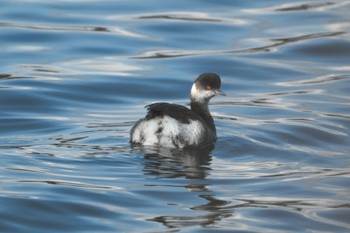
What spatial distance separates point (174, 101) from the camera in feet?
48.2

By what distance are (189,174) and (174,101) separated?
4.17 metres

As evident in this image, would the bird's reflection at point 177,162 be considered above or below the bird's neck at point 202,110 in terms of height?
below

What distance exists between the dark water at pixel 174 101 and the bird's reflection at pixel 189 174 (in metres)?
0.02

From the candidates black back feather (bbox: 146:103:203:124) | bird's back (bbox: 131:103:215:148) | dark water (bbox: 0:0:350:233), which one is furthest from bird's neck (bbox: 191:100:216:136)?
black back feather (bbox: 146:103:203:124)

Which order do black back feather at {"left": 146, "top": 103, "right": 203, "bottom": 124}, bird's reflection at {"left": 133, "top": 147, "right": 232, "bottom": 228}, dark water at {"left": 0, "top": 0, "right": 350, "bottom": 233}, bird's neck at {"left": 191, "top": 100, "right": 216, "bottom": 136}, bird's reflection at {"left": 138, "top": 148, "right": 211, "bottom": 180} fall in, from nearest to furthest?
bird's reflection at {"left": 133, "top": 147, "right": 232, "bottom": 228}
dark water at {"left": 0, "top": 0, "right": 350, "bottom": 233}
bird's reflection at {"left": 138, "top": 148, "right": 211, "bottom": 180}
black back feather at {"left": 146, "top": 103, "right": 203, "bottom": 124}
bird's neck at {"left": 191, "top": 100, "right": 216, "bottom": 136}

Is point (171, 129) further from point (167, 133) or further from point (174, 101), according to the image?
point (174, 101)

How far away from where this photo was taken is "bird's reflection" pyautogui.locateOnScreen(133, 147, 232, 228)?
895 centimetres

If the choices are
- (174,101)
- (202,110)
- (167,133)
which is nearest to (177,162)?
(167,133)

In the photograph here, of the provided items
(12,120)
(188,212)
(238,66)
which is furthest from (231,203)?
(238,66)

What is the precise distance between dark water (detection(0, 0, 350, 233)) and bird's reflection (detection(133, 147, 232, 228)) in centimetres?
2

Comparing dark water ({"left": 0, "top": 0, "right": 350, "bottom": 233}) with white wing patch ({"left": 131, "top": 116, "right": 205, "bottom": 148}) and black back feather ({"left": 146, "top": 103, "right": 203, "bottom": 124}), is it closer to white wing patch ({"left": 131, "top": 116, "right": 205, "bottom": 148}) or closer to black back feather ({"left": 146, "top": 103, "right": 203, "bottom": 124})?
white wing patch ({"left": 131, "top": 116, "right": 205, "bottom": 148})

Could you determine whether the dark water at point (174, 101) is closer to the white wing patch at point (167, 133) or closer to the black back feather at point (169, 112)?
the white wing patch at point (167, 133)

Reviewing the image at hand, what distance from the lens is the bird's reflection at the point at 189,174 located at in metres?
8.95

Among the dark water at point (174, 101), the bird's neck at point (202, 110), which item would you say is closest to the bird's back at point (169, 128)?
the dark water at point (174, 101)
